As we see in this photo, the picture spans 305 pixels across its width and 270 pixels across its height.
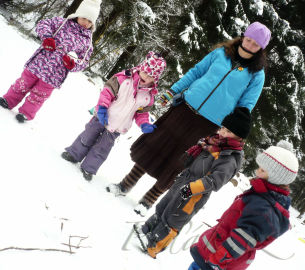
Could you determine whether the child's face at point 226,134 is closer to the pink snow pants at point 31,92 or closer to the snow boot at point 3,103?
the pink snow pants at point 31,92

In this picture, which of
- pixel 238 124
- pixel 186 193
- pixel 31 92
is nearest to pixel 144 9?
pixel 31 92

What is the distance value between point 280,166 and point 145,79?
143cm

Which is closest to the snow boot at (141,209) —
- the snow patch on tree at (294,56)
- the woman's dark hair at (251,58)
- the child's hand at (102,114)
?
the child's hand at (102,114)

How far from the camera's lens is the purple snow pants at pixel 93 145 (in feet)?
8.59

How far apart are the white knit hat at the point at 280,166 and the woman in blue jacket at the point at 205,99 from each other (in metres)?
0.78

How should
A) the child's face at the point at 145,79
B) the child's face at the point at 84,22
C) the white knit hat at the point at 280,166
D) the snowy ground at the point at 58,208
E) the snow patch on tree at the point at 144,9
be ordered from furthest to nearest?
the snow patch on tree at the point at 144,9, the child's face at the point at 84,22, the child's face at the point at 145,79, the white knit hat at the point at 280,166, the snowy ground at the point at 58,208

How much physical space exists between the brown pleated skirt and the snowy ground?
1.72 ft

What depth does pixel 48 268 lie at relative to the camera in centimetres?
139

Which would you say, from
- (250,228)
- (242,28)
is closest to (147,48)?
(242,28)

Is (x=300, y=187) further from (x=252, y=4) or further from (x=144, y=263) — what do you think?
(x=144, y=263)

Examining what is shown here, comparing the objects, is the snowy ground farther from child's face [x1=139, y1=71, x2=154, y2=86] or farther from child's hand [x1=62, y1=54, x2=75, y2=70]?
child's face [x1=139, y1=71, x2=154, y2=86]

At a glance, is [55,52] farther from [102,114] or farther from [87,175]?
[87,175]

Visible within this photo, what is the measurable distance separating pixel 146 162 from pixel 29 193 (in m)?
1.12

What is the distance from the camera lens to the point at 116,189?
273cm
